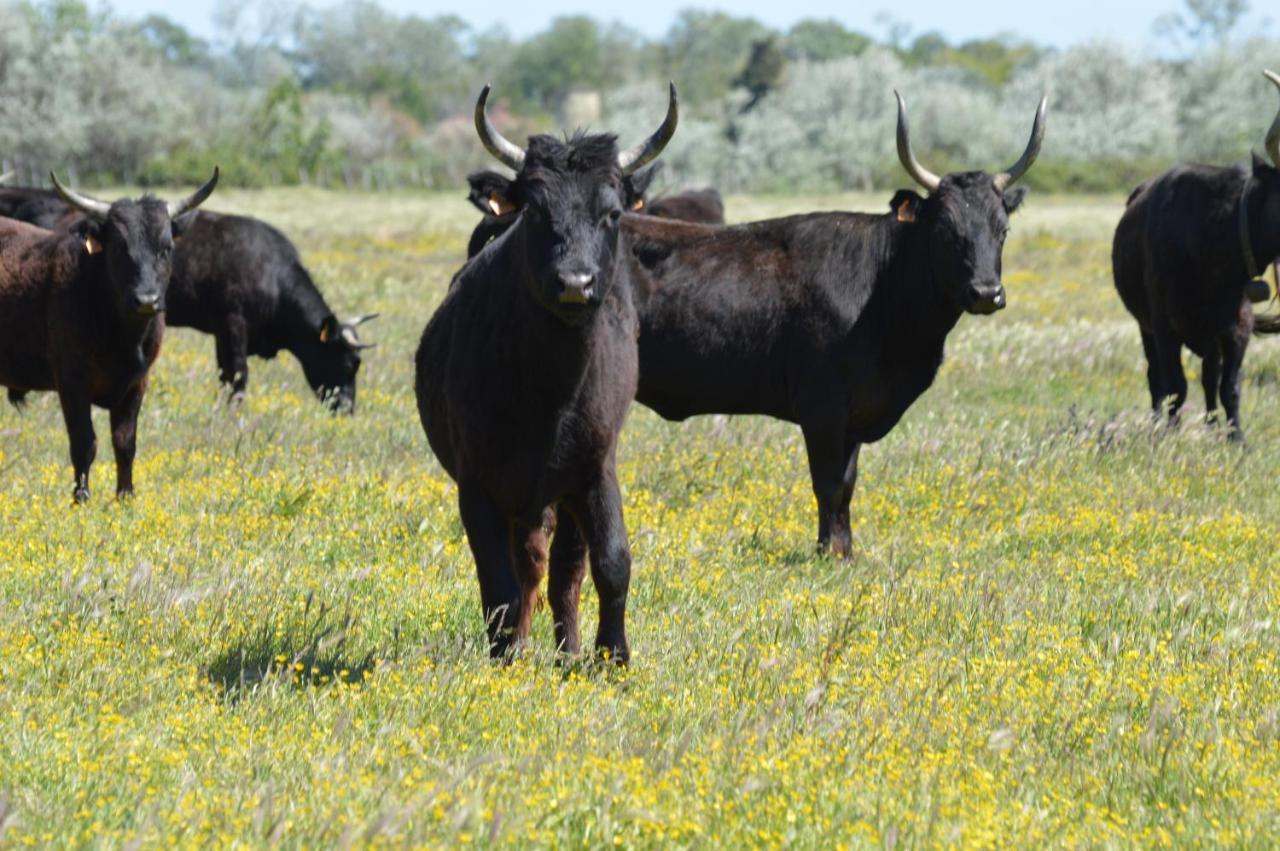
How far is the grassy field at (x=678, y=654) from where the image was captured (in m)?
4.55

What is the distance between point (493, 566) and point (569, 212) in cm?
138

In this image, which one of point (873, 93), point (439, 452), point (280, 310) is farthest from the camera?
point (873, 93)

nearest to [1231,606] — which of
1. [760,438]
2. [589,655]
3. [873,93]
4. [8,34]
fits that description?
[589,655]

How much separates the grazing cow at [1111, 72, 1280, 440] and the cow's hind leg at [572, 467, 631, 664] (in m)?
8.35

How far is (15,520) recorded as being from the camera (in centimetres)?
868

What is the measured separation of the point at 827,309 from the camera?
32.3ft

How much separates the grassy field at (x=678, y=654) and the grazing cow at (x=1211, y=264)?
1.48 meters

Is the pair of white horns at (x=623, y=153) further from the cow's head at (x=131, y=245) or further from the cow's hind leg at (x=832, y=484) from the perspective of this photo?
the cow's head at (x=131, y=245)

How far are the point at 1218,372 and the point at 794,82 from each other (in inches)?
3842

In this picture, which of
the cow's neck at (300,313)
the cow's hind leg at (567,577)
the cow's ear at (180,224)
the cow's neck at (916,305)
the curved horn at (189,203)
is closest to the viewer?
the cow's hind leg at (567,577)

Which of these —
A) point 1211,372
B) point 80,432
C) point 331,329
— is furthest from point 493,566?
point 331,329

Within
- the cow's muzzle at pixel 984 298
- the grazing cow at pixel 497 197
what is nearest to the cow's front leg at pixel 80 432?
the grazing cow at pixel 497 197

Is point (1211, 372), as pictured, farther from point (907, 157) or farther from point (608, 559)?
point (608, 559)

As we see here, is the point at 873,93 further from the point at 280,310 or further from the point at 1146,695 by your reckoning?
the point at 1146,695
